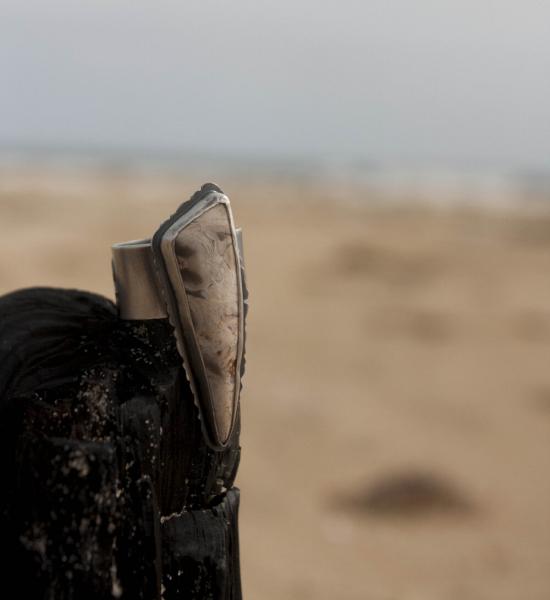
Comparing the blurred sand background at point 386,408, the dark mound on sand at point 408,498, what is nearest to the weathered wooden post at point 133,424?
the blurred sand background at point 386,408

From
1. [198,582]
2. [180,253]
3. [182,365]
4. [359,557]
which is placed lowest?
[359,557]

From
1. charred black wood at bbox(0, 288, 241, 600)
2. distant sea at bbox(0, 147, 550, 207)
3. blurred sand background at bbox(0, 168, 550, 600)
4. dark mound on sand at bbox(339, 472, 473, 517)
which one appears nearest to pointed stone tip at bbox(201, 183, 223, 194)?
charred black wood at bbox(0, 288, 241, 600)

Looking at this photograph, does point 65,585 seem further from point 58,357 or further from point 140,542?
point 58,357

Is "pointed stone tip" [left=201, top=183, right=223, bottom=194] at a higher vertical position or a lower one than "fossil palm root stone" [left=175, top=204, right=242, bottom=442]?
higher

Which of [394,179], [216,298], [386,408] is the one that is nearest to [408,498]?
[386,408]

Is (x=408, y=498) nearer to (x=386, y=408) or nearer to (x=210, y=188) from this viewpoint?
(x=386, y=408)

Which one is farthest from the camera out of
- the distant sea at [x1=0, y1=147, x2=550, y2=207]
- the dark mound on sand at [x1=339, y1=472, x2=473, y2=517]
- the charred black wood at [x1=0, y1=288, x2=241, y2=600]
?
the distant sea at [x1=0, y1=147, x2=550, y2=207]

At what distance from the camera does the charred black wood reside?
35.9 inches

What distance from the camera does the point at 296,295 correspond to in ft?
34.9

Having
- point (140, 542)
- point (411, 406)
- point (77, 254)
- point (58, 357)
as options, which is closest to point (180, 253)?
point (58, 357)

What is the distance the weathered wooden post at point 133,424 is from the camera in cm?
91

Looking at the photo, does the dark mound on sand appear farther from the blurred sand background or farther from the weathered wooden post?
the weathered wooden post

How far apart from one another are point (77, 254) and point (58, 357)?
11090mm

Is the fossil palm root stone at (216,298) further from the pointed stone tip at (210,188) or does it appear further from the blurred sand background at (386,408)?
the blurred sand background at (386,408)
